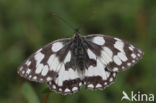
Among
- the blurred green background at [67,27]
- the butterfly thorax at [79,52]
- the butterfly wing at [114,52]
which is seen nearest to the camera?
the butterfly wing at [114,52]

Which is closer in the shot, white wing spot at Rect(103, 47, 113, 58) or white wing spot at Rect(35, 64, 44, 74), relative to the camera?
white wing spot at Rect(35, 64, 44, 74)

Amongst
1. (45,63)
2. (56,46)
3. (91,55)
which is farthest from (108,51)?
(45,63)

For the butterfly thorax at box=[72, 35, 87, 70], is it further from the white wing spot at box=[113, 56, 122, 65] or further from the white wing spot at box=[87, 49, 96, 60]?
the white wing spot at box=[113, 56, 122, 65]

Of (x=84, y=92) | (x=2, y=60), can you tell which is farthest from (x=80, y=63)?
(x=2, y=60)

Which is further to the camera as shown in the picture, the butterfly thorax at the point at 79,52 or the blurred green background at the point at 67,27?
the blurred green background at the point at 67,27

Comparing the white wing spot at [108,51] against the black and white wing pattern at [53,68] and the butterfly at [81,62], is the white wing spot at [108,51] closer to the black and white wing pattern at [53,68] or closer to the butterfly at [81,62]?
the butterfly at [81,62]

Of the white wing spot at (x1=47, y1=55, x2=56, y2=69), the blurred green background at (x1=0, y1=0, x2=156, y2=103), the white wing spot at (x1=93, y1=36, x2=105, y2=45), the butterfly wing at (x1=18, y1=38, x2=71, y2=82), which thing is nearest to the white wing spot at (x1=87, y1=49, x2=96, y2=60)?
the white wing spot at (x1=93, y1=36, x2=105, y2=45)

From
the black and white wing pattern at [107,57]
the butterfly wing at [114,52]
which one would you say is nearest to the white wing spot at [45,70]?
the black and white wing pattern at [107,57]

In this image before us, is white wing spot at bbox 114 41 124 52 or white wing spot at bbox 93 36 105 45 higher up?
white wing spot at bbox 93 36 105 45

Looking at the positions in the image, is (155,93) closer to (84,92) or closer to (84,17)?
(84,92)
